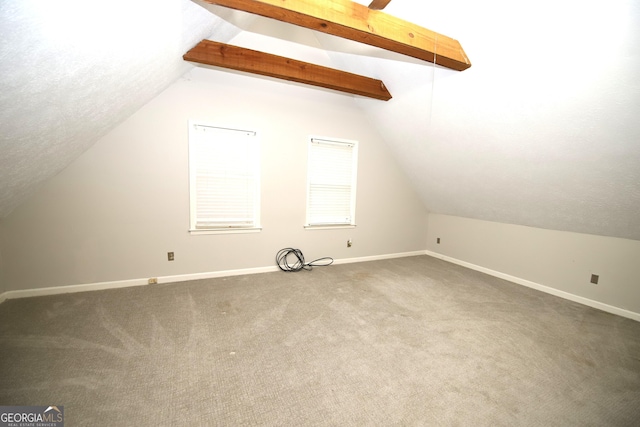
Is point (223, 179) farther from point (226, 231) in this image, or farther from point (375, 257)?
point (375, 257)

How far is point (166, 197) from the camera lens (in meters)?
3.25

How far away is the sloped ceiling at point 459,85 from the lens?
1.45 metres

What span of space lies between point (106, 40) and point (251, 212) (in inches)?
94.6

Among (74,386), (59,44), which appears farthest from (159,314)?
(59,44)

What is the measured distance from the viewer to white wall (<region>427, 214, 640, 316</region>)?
9.46 feet

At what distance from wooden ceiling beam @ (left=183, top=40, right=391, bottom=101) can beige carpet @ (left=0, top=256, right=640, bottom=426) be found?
257cm

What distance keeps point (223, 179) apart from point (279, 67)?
1.54m

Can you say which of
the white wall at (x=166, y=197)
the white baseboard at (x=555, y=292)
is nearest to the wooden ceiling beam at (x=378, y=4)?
the white wall at (x=166, y=197)

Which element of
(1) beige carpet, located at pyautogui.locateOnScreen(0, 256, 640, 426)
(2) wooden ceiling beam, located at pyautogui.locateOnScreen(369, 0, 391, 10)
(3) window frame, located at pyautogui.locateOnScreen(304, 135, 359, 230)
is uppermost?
(2) wooden ceiling beam, located at pyautogui.locateOnScreen(369, 0, 391, 10)

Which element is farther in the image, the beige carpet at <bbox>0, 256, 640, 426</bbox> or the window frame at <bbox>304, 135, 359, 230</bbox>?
the window frame at <bbox>304, 135, 359, 230</bbox>

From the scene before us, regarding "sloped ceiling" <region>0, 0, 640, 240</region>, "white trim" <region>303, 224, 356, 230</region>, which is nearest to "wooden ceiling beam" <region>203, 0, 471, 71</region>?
"sloped ceiling" <region>0, 0, 640, 240</region>

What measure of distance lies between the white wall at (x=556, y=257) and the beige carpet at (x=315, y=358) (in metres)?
0.29

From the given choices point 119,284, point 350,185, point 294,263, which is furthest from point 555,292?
point 119,284

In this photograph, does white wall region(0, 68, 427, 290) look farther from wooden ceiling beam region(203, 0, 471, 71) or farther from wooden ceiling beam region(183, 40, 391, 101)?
wooden ceiling beam region(203, 0, 471, 71)
